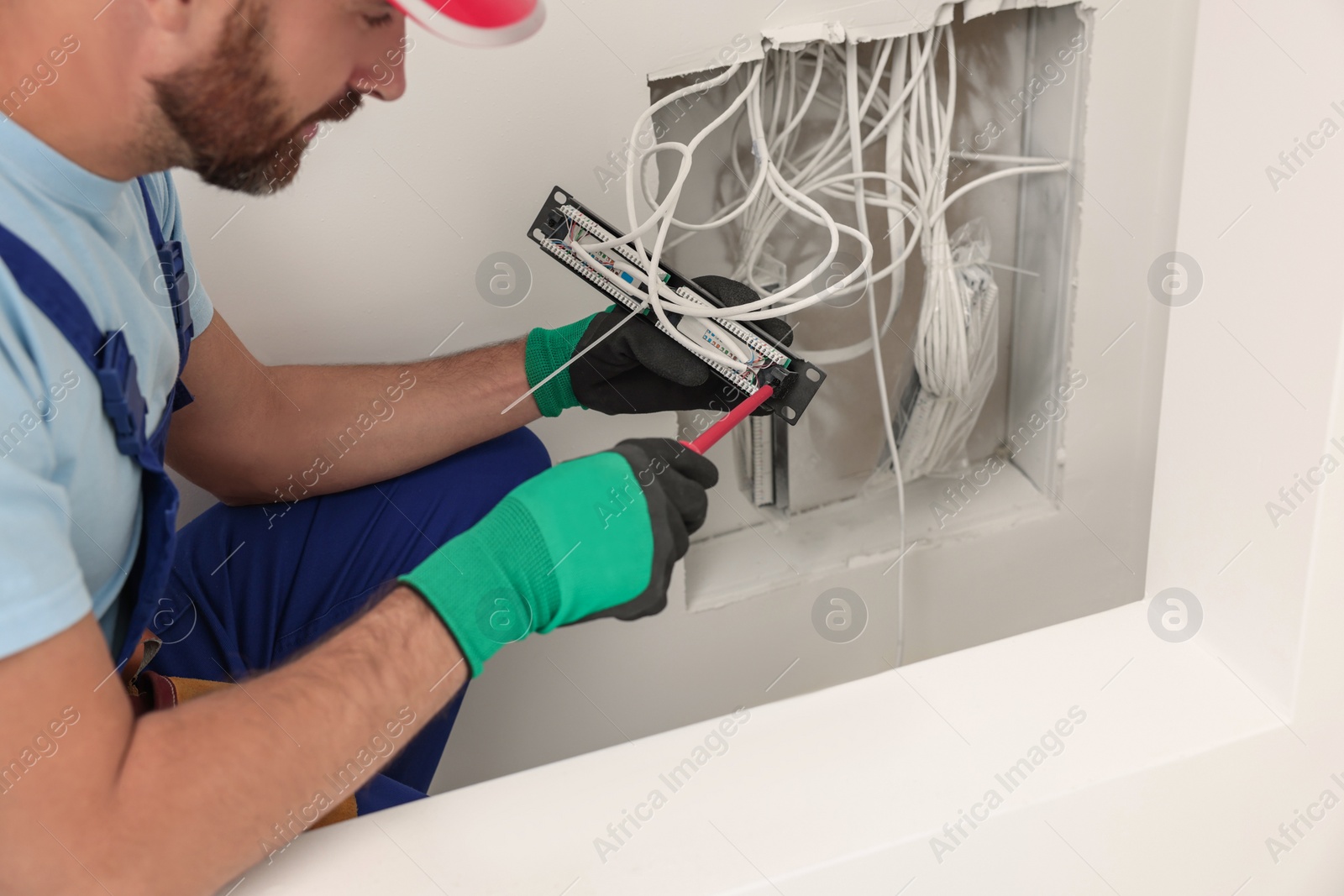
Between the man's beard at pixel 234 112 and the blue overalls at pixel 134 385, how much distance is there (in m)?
0.13

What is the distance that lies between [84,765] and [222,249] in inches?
24.4

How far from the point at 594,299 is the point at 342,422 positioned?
1.08 feet

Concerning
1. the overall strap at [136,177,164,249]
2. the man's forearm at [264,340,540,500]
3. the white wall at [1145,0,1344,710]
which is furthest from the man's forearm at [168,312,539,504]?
the white wall at [1145,0,1344,710]

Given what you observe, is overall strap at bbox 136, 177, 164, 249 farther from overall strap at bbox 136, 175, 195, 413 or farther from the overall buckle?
the overall buckle

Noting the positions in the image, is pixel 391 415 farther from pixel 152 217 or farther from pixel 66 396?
pixel 66 396

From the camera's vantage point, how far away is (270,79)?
673 mm

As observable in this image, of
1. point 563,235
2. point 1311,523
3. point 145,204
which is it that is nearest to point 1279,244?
point 1311,523

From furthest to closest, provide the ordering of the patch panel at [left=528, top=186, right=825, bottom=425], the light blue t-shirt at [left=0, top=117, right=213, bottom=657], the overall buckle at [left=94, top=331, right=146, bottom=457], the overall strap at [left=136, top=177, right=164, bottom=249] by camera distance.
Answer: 1. the patch panel at [left=528, top=186, right=825, bottom=425]
2. the overall strap at [left=136, top=177, right=164, bottom=249]
3. the overall buckle at [left=94, top=331, right=146, bottom=457]
4. the light blue t-shirt at [left=0, top=117, right=213, bottom=657]

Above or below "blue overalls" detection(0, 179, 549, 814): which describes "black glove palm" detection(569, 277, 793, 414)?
above

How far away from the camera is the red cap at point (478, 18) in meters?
0.61

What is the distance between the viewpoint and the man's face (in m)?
0.64

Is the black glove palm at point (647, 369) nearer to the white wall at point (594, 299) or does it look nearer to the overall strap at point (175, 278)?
the white wall at point (594, 299)

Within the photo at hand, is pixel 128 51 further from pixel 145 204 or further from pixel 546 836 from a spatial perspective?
pixel 546 836

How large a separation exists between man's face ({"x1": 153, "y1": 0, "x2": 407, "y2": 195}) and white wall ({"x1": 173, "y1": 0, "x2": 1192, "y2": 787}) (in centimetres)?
25
